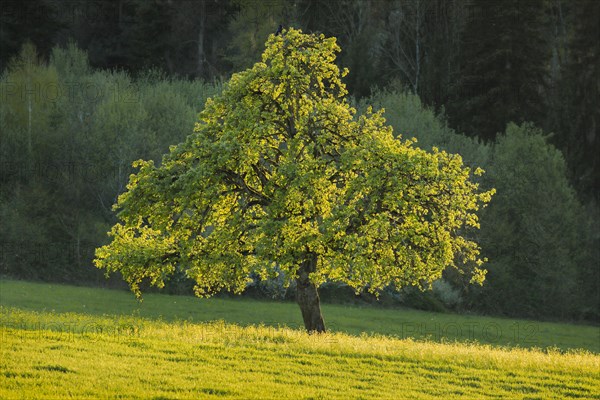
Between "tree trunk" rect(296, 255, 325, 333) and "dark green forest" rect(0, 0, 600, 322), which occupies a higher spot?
"dark green forest" rect(0, 0, 600, 322)

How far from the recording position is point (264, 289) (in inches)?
2365

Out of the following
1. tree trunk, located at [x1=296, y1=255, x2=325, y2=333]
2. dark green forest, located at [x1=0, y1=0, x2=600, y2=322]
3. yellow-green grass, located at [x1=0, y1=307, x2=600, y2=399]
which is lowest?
yellow-green grass, located at [x1=0, y1=307, x2=600, y2=399]

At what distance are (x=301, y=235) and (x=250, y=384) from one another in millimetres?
8734

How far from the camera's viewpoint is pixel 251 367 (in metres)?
21.4

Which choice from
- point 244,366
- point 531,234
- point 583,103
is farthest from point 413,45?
point 244,366

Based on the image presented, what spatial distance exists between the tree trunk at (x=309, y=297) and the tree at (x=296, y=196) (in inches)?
1.5

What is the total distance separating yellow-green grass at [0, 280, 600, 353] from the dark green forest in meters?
4.48

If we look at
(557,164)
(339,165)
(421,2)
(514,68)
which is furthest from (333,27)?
(339,165)

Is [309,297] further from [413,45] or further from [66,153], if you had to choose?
[413,45]

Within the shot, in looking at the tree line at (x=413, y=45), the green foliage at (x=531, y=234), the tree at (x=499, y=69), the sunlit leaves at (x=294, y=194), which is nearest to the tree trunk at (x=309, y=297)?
the sunlit leaves at (x=294, y=194)

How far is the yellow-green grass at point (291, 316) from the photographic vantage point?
151ft

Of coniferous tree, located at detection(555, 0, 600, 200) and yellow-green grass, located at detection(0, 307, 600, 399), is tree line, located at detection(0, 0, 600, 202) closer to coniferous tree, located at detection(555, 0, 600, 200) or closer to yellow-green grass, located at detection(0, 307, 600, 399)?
coniferous tree, located at detection(555, 0, 600, 200)

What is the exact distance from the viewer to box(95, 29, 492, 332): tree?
2705 cm

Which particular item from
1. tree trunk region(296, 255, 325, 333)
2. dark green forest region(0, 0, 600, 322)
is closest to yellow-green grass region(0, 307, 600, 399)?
tree trunk region(296, 255, 325, 333)
